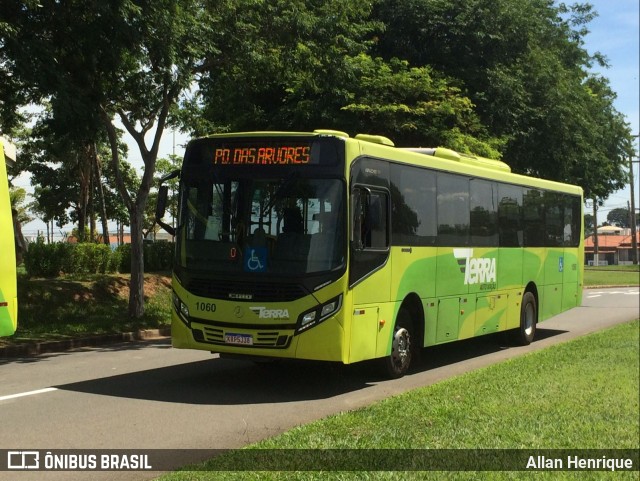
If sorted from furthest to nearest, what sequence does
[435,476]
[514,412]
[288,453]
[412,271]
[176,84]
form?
→ [176,84], [412,271], [514,412], [288,453], [435,476]

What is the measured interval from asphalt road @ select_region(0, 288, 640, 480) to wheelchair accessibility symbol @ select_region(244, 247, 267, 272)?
1.60m

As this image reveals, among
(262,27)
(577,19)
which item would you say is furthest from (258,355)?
(577,19)

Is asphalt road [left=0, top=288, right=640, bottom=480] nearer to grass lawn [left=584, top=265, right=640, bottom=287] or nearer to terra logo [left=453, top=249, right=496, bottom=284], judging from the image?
terra logo [left=453, top=249, right=496, bottom=284]

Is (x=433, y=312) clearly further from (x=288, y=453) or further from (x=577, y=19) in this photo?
(x=577, y=19)

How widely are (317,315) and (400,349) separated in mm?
2122

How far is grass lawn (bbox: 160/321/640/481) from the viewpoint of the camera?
20.8 ft

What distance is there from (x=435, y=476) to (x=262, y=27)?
14423 mm

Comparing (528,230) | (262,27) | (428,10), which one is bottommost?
(528,230)

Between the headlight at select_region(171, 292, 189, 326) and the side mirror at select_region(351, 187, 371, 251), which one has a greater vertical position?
the side mirror at select_region(351, 187, 371, 251)

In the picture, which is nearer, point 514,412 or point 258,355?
point 514,412

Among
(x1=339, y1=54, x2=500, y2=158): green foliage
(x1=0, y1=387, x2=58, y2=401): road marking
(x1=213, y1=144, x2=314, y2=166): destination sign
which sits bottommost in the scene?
(x1=0, y1=387, x2=58, y2=401): road marking

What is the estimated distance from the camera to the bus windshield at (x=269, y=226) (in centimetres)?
1016

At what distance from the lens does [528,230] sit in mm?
16484

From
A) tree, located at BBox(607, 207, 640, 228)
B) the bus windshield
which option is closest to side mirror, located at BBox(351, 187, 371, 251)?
the bus windshield
